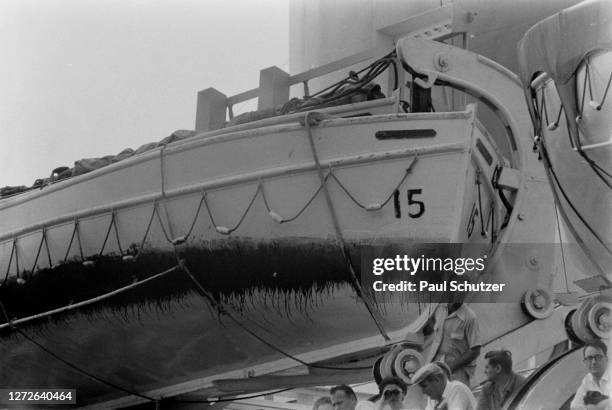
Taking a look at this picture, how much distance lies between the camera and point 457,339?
409cm

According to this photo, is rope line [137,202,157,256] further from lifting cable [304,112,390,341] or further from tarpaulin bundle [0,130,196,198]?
lifting cable [304,112,390,341]

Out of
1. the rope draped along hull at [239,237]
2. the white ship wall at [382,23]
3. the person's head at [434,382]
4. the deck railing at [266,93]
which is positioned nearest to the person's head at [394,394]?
the person's head at [434,382]

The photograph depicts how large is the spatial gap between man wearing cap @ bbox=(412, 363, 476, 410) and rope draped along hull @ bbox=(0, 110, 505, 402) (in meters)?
0.82

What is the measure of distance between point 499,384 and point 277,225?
1200 mm

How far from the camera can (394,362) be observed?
4055mm

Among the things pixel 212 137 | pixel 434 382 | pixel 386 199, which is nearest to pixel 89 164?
pixel 212 137

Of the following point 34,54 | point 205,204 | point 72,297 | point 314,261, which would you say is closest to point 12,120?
point 34,54

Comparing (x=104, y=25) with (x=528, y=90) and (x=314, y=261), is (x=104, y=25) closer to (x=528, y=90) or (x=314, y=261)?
(x=314, y=261)

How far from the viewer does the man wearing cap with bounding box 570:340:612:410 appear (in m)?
3.18

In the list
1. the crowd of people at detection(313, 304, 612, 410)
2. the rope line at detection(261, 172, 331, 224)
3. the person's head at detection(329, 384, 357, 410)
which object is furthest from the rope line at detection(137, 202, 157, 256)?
the person's head at detection(329, 384, 357, 410)

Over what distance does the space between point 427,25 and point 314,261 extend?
1118 mm

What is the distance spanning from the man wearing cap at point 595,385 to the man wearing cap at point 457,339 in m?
0.74

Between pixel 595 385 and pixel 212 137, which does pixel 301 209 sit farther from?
pixel 595 385

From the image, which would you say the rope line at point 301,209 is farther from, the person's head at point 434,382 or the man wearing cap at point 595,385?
the man wearing cap at point 595,385
